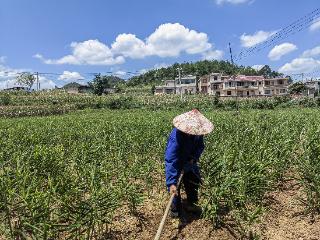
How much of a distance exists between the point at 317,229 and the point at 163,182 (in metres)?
2.53

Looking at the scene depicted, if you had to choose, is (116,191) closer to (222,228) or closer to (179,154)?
(179,154)

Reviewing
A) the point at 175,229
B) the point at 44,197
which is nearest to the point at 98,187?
the point at 44,197

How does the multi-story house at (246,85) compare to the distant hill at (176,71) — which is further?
the distant hill at (176,71)

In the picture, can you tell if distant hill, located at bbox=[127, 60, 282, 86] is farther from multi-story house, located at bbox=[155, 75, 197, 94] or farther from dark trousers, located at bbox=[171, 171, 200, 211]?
dark trousers, located at bbox=[171, 171, 200, 211]

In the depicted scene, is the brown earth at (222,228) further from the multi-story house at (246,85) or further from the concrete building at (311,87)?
the concrete building at (311,87)

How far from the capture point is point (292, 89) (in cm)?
7144

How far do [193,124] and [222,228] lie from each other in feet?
4.19

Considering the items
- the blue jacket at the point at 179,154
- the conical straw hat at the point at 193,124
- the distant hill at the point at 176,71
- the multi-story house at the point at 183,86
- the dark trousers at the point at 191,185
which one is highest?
the distant hill at the point at 176,71

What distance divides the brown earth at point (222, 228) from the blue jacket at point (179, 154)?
22.0 inches

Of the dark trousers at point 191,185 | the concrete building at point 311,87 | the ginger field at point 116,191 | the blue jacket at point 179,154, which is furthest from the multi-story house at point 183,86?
the blue jacket at point 179,154

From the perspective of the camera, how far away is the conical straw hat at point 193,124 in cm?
472

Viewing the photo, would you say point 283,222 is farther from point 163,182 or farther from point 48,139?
point 48,139

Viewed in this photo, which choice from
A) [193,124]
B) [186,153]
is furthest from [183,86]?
[193,124]

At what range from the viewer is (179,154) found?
4918mm
